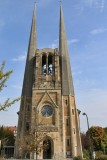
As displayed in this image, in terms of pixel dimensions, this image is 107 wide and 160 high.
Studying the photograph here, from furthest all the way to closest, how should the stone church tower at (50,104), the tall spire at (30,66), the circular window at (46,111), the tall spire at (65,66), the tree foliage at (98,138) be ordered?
the tree foliage at (98,138), the tall spire at (30,66), the tall spire at (65,66), the circular window at (46,111), the stone church tower at (50,104)

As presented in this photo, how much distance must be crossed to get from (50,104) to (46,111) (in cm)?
175

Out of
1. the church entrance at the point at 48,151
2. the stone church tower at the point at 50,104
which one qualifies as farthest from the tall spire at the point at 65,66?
the church entrance at the point at 48,151

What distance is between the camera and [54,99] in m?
54.8

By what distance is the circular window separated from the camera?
176 ft

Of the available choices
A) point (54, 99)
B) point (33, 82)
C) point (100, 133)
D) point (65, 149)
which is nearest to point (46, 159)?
point (65, 149)

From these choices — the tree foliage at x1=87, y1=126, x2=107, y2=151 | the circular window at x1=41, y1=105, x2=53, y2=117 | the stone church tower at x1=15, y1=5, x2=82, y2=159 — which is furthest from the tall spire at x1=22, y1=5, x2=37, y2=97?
the tree foliage at x1=87, y1=126, x2=107, y2=151

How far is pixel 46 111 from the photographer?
54031 millimetres

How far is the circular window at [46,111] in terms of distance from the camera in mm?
53625

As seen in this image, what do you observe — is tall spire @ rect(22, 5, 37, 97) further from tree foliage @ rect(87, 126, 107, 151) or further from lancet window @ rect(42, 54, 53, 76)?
tree foliage @ rect(87, 126, 107, 151)

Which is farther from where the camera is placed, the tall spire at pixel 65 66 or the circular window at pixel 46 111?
the tall spire at pixel 65 66

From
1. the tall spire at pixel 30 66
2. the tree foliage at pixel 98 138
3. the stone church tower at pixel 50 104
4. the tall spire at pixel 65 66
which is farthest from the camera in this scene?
the tree foliage at pixel 98 138

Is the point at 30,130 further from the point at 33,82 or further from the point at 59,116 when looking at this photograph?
the point at 33,82

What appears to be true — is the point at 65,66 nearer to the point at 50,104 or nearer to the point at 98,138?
the point at 50,104

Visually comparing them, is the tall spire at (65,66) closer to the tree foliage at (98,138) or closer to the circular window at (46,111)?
the circular window at (46,111)
